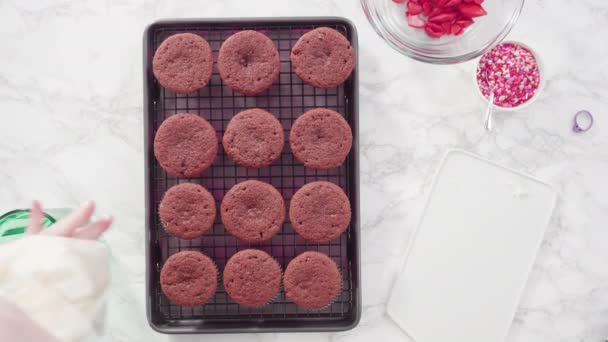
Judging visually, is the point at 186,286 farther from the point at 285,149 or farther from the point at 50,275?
the point at 285,149

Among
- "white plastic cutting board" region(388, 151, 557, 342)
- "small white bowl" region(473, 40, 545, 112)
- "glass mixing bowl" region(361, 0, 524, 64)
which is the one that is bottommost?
"white plastic cutting board" region(388, 151, 557, 342)

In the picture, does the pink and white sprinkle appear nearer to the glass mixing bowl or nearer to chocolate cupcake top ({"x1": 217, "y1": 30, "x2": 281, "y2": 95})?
the glass mixing bowl

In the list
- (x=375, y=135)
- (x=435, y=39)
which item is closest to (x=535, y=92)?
(x=435, y=39)

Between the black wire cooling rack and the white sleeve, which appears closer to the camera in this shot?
the white sleeve

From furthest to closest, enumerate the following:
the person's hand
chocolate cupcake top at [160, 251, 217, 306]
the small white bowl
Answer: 1. the small white bowl
2. chocolate cupcake top at [160, 251, 217, 306]
3. the person's hand

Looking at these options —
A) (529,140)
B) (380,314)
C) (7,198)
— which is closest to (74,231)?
(7,198)

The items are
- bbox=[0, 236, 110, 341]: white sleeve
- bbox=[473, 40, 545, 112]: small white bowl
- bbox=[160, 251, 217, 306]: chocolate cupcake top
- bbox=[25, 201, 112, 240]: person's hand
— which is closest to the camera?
bbox=[0, 236, 110, 341]: white sleeve

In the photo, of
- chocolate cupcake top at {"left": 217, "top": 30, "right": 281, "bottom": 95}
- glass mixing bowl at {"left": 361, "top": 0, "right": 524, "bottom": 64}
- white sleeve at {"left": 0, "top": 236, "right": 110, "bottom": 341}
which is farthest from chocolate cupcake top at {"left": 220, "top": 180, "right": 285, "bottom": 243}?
glass mixing bowl at {"left": 361, "top": 0, "right": 524, "bottom": 64}

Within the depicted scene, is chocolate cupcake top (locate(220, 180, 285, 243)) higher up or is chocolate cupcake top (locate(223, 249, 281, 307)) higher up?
chocolate cupcake top (locate(220, 180, 285, 243))
